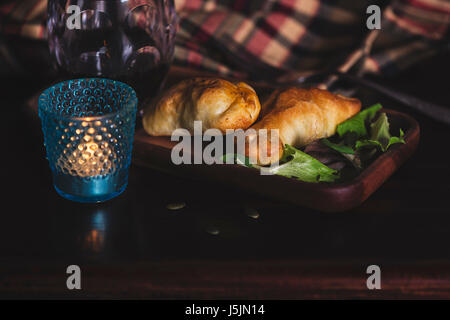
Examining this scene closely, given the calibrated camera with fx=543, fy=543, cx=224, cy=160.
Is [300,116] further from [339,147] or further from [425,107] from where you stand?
[425,107]

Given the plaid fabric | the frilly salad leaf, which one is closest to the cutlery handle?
the frilly salad leaf

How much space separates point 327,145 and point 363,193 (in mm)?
93

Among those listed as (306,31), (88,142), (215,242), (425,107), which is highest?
(306,31)

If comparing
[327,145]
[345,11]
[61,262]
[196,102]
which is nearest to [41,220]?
[61,262]

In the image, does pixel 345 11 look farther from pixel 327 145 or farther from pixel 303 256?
pixel 303 256

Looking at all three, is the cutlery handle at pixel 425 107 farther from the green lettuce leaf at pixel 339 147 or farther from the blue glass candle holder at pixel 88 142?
the blue glass candle holder at pixel 88 142

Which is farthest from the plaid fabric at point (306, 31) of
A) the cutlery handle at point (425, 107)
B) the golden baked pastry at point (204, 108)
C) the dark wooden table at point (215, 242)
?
the dark wooden table at point (215, 242)

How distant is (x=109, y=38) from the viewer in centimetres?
72

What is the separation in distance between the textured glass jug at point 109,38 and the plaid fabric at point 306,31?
340mm

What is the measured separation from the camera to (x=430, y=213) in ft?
1.88

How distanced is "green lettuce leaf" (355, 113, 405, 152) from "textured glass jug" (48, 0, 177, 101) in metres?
0.30

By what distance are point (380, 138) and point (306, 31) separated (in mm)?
559

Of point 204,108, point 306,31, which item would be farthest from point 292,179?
point 306,31

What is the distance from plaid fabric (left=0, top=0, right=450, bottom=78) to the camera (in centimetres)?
111
